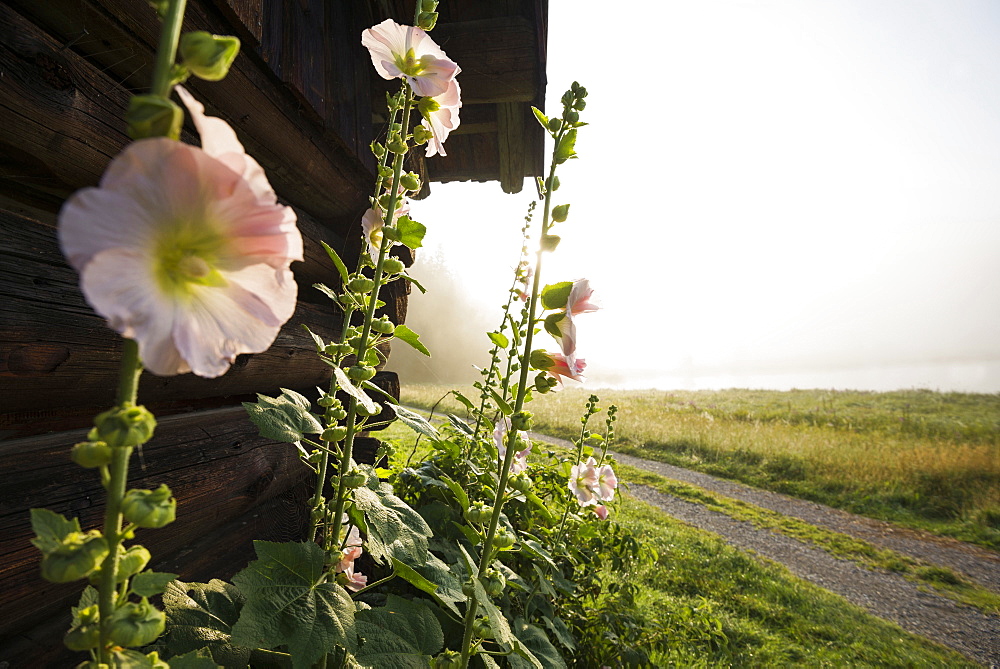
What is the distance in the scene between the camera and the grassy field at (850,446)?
7879 millimetres

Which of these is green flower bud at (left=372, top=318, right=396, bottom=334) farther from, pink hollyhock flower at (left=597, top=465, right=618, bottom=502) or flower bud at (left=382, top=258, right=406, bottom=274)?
pink hollyhock flower at (left=597, top=465, right=618, bottom=502)

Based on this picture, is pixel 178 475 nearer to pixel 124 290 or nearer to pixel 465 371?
pixel 124 290

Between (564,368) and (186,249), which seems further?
(564,368)

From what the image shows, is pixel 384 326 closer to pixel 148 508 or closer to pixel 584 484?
pixel 148 508

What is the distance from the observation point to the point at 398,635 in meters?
0.96

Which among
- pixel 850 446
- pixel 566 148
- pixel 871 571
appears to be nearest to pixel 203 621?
pixel 566 148

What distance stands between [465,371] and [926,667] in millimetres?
28488

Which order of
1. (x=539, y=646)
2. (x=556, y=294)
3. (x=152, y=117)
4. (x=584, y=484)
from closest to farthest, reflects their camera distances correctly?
1. (x=152, y=117)
2. (x=556, y=294)
3. (x=539, y=646)
4. (x=584, y=484)

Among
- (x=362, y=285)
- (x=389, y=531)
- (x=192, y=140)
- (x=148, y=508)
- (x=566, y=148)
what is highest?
(x=192, y=140)

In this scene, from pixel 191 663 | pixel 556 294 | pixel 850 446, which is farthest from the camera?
pixel 850 446

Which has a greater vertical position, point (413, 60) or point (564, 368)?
point (413, 60)

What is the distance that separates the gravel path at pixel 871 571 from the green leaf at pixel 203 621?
5594 mm

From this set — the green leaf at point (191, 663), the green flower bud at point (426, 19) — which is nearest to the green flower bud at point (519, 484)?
the green leaf at point (191, 663)

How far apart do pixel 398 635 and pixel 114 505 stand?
758 mm
